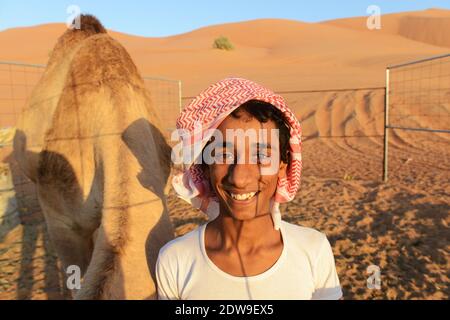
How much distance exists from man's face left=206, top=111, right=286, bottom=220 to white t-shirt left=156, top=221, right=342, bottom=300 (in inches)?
7.5

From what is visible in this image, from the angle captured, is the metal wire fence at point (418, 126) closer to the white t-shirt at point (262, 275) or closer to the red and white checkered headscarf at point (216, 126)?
the red and white checkered headscarf at point (216, 126)

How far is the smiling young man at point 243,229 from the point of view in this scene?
1.45 meters

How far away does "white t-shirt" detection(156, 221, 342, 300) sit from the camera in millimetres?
1437

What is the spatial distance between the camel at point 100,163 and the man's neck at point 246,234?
46 cm

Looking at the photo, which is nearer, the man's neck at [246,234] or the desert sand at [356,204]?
the man's neck at [246,234]

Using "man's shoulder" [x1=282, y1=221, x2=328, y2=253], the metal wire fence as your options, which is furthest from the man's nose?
the metal wire fence

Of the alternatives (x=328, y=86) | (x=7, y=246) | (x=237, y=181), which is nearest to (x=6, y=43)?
(x=328, y=86)

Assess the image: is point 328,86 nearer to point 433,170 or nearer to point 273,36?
point 433,170

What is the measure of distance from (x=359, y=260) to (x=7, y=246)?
434cm

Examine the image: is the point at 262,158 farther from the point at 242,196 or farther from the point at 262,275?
the point at 262,275

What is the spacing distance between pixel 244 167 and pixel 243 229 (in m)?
0.26

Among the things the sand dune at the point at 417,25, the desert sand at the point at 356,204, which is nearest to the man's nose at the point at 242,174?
the desert sand at the point at 356,204

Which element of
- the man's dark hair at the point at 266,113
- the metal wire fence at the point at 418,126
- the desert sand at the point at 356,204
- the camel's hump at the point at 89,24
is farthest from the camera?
the metal wire fence at the point at 418,126

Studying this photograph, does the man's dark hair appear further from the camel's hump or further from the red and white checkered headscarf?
the camel's hump
